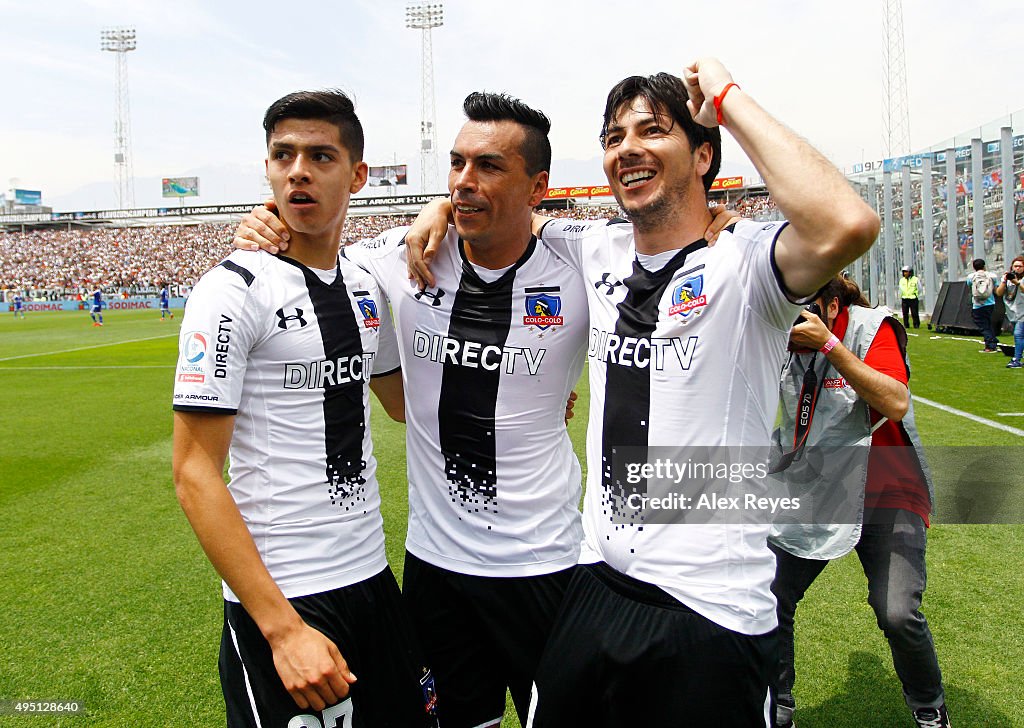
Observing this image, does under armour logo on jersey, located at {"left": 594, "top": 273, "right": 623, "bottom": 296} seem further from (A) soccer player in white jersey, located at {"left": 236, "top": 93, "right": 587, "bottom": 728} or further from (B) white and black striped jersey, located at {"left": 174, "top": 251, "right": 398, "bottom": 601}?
(B) white and black striped jersey, located at {"left": 174, "top": 251, "right": 398, "bottom": 601}

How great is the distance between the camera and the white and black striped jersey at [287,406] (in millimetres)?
2033

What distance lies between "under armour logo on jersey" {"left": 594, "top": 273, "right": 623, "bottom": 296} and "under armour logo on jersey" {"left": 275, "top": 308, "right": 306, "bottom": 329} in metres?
0.93

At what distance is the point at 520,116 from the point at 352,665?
194 cm

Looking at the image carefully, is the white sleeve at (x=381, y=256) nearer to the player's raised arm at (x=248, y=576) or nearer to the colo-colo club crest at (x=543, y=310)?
the colo-colo club crest at (x=543, y=310)

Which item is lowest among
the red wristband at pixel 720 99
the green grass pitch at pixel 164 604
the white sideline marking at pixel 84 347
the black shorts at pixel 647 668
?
the green grass pitch at pixel 164 604

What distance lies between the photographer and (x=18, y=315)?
39188 millimetres

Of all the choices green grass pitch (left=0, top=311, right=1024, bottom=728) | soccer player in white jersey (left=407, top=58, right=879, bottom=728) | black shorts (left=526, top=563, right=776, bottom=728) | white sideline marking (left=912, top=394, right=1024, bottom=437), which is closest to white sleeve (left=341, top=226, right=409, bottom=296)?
soccer player in white jersey (left=407, top=58, right=879, bottom=728)

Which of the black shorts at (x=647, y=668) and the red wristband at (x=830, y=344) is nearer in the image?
the black shorts at (x=647, y=668)

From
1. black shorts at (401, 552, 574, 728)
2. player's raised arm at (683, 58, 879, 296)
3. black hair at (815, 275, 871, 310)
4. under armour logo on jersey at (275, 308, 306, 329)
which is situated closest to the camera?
player's raised arm at (683, 58, 879, 296)

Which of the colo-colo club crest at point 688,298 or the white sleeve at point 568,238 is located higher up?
the white sleeve at point 568,238

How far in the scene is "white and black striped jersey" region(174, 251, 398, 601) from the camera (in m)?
2.03

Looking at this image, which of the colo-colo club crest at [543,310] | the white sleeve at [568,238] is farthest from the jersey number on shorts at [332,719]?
the white sleeve at [568,238]

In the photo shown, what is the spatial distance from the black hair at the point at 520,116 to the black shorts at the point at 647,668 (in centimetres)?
153

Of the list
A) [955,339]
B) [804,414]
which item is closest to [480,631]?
[804,414]
